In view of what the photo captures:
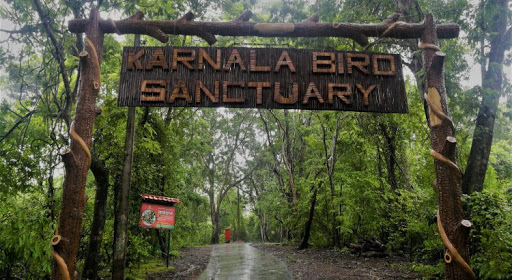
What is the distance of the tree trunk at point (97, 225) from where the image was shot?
24.4 ft

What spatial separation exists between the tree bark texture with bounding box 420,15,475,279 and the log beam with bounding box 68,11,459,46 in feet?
1.14

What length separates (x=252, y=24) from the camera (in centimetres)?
481

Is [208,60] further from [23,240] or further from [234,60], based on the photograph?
[23,240]

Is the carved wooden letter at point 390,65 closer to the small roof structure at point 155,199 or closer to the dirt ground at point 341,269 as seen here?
the dirt ground at point 341,269

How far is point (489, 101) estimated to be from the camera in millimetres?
7078

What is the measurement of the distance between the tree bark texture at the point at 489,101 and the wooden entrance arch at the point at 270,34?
3234mm

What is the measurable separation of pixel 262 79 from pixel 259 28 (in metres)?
0.77

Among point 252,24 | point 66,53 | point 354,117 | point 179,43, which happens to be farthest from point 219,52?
point 354,117

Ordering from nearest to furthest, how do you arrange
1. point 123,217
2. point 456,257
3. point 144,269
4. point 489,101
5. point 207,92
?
point 456,257 → point 207,92 → point 489,101 → point 123,217 → point 144,269

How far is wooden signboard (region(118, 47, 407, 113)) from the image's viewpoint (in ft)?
15.6

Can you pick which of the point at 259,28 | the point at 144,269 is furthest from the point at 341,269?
the point at 259,28

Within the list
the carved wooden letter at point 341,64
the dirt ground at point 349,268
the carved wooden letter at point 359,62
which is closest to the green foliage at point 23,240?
the carved wooden letter at point 341,64

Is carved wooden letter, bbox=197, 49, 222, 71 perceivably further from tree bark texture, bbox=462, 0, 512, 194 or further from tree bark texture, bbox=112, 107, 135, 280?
tree bark texture, bbox=462, 0, 512, 194

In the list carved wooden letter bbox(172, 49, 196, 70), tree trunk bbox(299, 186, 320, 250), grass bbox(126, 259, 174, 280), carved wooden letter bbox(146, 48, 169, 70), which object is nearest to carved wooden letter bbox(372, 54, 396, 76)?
carved wooden letter bbox(172, 49, 196, 70)
